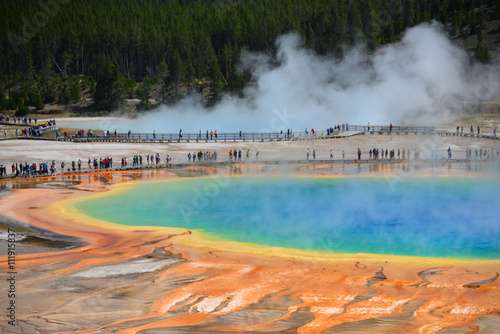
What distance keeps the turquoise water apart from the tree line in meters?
49.5

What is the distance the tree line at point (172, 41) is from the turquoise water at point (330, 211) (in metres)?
49.5

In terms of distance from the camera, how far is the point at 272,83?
78562 millimetres

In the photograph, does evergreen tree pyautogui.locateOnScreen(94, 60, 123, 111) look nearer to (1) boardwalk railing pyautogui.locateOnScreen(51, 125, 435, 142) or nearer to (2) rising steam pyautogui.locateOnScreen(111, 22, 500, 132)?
(2) rising steam pyautogui.locateOnScreen(111, 22, 500, 132)

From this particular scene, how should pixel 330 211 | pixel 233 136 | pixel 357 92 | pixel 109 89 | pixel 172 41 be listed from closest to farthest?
pixel 330 211, pixel 233 136, pixel 357 92, pixel 109 89, pixel 172 41

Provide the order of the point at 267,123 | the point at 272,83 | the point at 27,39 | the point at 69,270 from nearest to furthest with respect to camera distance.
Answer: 1. the point at 69,270
2. the point at 267,123
3. the point at 272,83
4. the point at 27,39

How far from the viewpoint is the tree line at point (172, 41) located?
8638 cm

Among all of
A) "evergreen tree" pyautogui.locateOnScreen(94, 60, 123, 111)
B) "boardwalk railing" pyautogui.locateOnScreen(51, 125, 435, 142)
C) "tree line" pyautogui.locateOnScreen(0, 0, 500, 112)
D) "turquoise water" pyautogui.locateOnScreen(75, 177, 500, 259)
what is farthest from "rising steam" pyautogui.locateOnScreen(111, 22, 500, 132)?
"turquoise water" pyautogui.locateOnScreen(75, 177, 500, 259)

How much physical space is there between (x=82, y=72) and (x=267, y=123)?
57.0 metres

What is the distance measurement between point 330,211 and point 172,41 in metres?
81.3

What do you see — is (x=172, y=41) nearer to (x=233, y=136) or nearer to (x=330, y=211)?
(x=233, y=136)

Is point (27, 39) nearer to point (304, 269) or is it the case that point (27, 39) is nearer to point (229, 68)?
point (229, 68)

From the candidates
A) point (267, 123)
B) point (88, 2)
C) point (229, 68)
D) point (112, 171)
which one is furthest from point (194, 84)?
point (88, 2)

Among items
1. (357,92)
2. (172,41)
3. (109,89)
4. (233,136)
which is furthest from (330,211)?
(172,41)

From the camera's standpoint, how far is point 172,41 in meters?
103
